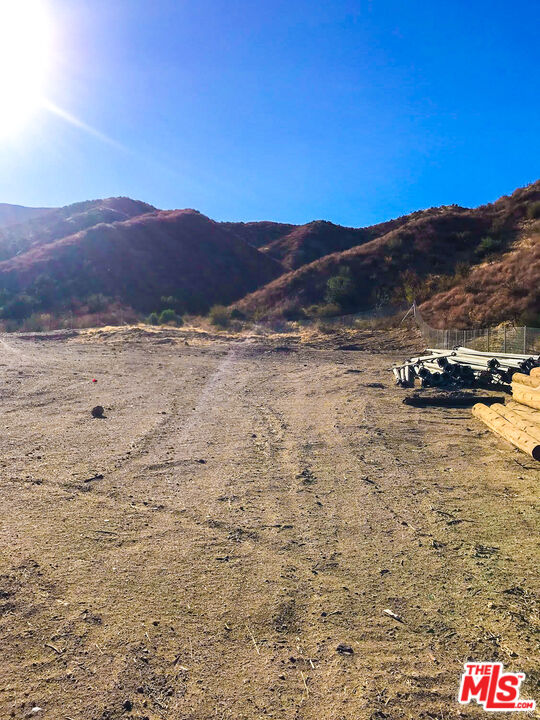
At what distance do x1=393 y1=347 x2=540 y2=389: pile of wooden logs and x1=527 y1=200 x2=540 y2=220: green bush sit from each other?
1200 inches

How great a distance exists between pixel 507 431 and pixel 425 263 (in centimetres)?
3307

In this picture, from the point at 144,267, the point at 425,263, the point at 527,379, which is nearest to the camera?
the point at 527,379

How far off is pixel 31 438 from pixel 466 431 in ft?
23.9

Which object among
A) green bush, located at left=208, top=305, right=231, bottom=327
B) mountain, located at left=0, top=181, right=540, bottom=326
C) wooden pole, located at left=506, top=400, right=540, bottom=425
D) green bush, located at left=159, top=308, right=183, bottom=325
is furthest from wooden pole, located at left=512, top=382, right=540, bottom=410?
green bush, located at left=159, top=308, right=183, bottom=325

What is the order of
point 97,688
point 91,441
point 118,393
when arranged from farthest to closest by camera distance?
point 118,393
point 91,441
point 97,688

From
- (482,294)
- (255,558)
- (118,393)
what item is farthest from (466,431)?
(482,294)

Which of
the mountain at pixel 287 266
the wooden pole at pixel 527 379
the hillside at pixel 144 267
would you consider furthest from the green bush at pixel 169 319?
the wooden pole at pixel 527 379

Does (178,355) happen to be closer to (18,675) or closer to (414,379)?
(414,379)

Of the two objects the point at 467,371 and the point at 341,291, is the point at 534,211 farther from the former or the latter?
the point at 467,371

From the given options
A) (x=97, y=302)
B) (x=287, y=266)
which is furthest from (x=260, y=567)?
(x=287, y=266)

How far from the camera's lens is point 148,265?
174 ft

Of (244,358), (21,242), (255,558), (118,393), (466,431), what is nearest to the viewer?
(255,558)

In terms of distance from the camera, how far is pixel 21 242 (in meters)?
62.7

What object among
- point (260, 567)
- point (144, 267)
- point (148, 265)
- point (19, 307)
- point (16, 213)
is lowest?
point (260, 567)
